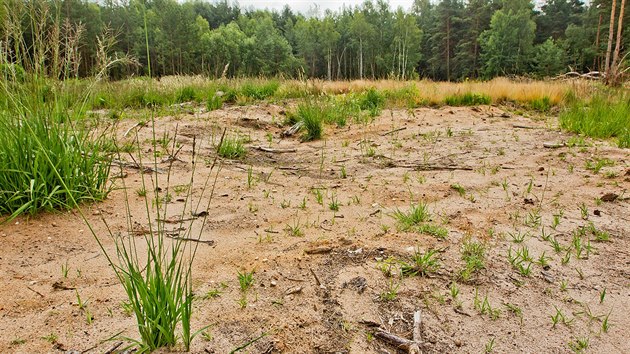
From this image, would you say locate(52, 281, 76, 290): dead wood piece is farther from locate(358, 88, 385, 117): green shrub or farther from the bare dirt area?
locate(358, 88, 385, 117): green shrub

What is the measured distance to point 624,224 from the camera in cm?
247

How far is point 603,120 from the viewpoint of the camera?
529cm

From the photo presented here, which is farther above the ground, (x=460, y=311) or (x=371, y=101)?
(x=371, y=101)

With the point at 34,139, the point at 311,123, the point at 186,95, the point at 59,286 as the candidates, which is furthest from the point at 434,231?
the point at 186,95

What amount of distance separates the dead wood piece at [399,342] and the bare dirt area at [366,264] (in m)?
0.02

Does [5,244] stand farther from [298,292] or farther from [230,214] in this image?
[298,292]

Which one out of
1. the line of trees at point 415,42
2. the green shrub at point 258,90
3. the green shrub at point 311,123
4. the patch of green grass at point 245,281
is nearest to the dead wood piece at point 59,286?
the patch of green grass at point 245,281

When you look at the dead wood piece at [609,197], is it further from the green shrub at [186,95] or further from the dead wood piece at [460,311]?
the green shrub at [186,95]

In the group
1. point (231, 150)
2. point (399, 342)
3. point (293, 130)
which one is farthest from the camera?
point (293, 130)

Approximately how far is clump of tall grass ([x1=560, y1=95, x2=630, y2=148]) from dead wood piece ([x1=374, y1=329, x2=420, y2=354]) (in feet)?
15.0

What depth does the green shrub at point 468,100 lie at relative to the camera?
8594mm

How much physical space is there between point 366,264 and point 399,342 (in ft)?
1.94

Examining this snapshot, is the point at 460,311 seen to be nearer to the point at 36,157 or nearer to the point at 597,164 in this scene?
the point at 36,157

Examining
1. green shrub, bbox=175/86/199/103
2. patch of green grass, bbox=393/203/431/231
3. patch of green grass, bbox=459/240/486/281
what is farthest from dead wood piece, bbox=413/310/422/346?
green shrub, bbox=175/86/199/103
